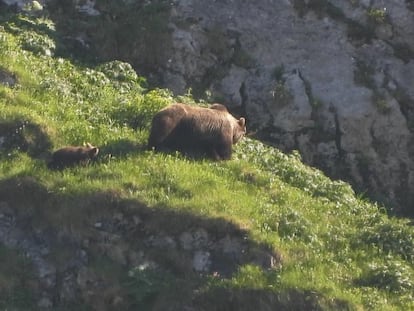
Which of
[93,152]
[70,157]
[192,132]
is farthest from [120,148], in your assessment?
[192,132]

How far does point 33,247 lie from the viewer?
40.8ft

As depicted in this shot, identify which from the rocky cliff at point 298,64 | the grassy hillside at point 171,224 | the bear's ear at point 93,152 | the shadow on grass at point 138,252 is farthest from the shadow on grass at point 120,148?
the rocky cliff at point 298,64

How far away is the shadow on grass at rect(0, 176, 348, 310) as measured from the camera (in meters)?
11.5

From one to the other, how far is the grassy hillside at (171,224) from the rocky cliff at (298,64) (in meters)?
2.55

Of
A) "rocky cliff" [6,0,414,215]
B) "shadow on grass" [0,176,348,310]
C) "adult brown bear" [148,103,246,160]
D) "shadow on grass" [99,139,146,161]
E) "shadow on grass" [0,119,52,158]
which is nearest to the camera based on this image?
"shadow on grass" [0,176,348,310]

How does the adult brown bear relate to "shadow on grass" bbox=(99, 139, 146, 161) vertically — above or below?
above

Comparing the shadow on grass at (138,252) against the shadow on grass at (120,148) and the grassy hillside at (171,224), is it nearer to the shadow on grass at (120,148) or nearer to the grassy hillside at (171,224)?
the grassy hillside at (171,224)

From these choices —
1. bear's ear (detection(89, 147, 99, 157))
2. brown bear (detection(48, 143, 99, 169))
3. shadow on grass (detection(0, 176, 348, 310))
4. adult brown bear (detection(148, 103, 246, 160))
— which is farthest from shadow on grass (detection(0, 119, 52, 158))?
adult brown bear (detection(148, 103, 246, 160))

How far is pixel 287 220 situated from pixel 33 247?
145 inches

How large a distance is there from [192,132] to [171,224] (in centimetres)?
266

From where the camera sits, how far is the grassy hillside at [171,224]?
11.7 meters

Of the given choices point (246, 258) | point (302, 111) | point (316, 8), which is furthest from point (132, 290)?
point (316, 8)

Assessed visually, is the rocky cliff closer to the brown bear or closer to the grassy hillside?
the grassy hillside

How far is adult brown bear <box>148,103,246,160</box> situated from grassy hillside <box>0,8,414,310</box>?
0.32 meters
